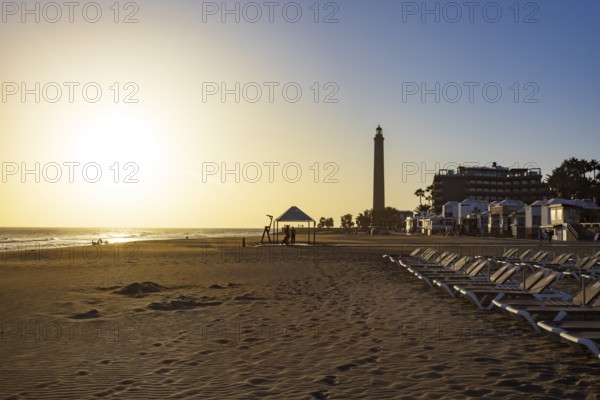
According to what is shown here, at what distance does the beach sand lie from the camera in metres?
5.01

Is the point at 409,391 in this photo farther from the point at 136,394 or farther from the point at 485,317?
the point at 485,317

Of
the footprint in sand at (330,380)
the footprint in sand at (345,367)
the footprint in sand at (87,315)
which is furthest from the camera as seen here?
the footprint in sand at (87,315)

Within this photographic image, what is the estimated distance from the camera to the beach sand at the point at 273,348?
16.4 feet

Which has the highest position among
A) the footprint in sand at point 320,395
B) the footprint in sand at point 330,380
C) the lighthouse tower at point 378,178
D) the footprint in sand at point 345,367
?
the lighthouse tower at point 378,178

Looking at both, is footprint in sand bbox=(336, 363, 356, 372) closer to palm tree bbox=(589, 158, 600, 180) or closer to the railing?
the railing

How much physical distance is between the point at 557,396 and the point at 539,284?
15.7 feet

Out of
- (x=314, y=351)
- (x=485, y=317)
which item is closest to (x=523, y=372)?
(x=314, y=351)

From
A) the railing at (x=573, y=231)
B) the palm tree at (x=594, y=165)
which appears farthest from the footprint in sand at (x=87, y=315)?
the palm tree at (x=594, y=165)

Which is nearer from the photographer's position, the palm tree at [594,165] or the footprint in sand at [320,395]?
the footprint in sand at [320,395]

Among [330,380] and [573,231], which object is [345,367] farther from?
[573,231]

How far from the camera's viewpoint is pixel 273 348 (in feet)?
21.9

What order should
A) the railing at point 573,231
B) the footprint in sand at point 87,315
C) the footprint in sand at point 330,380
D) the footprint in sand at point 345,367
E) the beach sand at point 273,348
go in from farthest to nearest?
the railing at point 573,231 < the footprint in sand at point 87,315 < the footprint in sand at point 345,367 < the footprint in sand at point 330,380 < the beach sand at point 273,348

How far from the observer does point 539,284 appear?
9133 millimetres

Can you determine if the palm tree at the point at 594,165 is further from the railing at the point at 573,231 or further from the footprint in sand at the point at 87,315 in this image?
the footprint in sand at the point at 87,315
